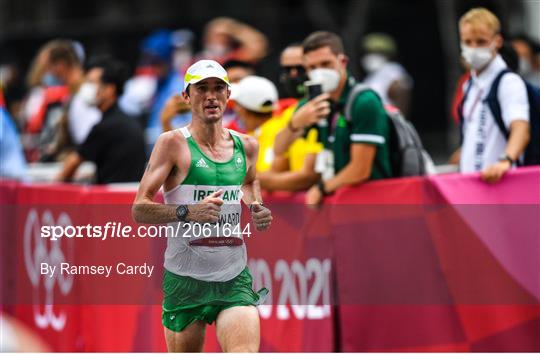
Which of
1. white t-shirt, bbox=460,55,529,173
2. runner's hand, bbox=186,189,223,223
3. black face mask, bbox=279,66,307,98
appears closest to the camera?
runner's hand, bbox=186,189,223,223

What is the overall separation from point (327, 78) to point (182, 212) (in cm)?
278

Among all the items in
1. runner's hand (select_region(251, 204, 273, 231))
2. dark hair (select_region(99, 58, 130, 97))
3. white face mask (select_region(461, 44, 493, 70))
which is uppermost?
dark hair (select_region(99, 58, 130, 97))

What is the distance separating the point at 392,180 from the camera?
8945 millimetres

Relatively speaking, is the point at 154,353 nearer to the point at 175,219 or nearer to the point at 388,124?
the point at 388,124

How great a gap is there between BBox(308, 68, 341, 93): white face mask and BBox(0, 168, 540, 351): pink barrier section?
2.35 ft

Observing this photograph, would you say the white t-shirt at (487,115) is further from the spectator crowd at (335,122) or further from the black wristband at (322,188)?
the black wristband at (322,188)

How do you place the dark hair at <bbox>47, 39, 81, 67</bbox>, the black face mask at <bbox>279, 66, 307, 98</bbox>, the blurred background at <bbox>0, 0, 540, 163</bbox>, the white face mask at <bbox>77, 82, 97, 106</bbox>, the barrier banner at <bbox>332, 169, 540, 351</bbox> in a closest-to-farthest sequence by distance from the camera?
the barrier banner at <bbox>332, 169, 540, 351</bbox> → the black face mask at <bbox>279, 66, 307, 98</bbox> → the white face mask at <bbox>77, 82, 97, 106</bbox> → the dark hair at <bbox>47, 39, 81, 67</bbox> → the blurred background at <bbox>0, 0, 540, 163</bbox>

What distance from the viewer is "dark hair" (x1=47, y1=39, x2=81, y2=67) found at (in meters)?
14.0

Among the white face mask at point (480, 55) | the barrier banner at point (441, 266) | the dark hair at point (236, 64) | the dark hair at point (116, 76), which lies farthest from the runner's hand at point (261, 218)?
the dark hair at point (116, 76)

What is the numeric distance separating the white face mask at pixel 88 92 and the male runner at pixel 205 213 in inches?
232

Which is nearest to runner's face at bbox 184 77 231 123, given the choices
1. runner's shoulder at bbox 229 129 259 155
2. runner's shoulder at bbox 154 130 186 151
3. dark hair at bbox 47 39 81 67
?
runner's shoulder at bbox 154 130 186 151

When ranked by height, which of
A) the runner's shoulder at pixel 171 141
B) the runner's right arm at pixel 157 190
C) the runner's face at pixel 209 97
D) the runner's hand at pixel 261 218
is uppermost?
the runner's face at pixel 209 97

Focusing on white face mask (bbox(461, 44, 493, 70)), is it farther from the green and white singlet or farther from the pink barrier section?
the green and white singlet

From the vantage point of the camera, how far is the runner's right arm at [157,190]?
6.31 meters
